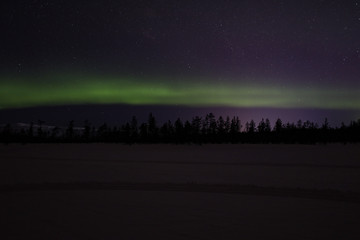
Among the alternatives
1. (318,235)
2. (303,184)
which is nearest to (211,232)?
(318,235)

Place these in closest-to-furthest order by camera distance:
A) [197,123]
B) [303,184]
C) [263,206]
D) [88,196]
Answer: [263,206], [88,196], [303,184], [197,123]

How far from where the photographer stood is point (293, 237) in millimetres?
8688

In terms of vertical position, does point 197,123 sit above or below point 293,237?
above

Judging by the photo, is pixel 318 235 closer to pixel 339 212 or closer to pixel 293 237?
pixel 293 237

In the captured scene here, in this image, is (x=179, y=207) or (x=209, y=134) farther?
(x=209, y=134)

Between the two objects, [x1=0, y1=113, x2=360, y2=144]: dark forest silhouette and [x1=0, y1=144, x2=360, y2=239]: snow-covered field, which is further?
[x1=0, y1=113, x2=360, y2=144]: dark forest silhouette

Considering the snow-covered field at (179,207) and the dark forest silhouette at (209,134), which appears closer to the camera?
the snow-covered field at (179,207)

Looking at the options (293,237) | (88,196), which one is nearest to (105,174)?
(88,196)

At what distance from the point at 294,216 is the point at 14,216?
882 centimetres

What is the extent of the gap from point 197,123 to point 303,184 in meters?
107

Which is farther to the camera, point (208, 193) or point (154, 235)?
point (208, 193)

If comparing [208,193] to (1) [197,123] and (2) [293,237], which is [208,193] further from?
(1) [197,123]

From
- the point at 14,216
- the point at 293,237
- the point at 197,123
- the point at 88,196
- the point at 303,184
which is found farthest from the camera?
the point at 197,123

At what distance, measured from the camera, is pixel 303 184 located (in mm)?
17203
